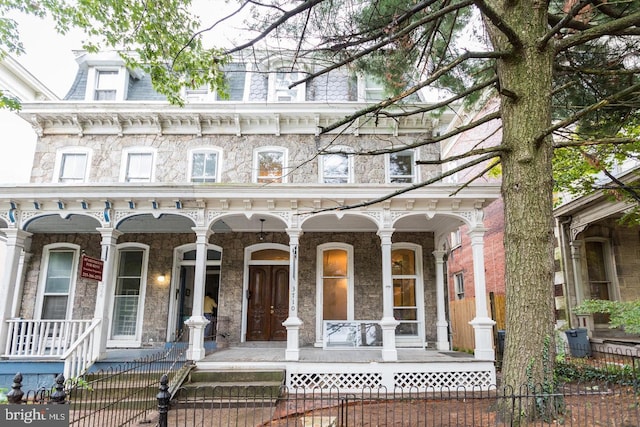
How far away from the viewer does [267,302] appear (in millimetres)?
11680

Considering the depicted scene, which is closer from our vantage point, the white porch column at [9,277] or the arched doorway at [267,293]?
the white porch column at [9,277]

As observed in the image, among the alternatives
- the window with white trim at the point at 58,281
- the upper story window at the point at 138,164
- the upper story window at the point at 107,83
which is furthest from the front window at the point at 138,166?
the window with white trim at the point at 58,281

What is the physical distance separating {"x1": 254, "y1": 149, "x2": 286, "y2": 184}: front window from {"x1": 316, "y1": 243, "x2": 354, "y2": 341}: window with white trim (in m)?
2.45

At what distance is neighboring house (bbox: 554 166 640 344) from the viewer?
11.2 meters

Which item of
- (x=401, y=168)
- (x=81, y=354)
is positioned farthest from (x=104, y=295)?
(x=401, y=168)

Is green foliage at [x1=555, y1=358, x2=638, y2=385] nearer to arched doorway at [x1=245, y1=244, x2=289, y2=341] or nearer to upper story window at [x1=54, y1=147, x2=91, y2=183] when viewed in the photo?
arched doorway at [x1=245, y1=244, x2=289, y2=341]

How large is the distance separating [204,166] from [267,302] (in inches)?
168

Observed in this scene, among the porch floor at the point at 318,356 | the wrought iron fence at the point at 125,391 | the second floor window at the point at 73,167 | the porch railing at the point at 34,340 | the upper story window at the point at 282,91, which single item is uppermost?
the upper story window at the point at 282,91

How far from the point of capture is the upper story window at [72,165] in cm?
1214

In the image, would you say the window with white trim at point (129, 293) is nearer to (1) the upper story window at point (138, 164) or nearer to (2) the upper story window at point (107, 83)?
(1) the upper story window at point (138, 164)

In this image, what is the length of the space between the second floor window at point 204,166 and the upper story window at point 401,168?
16.4 ft

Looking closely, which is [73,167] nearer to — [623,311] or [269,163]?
[269,163]

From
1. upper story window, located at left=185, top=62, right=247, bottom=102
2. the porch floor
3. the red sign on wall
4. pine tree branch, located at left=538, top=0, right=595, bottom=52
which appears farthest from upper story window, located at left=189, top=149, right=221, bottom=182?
pine tree branch, located at left=538, top=0, right=595, bottom=52

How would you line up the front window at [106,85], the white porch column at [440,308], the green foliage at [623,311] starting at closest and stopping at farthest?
1. the green foliage at [623,311]
2. the white porch column at [440,308]
3. the front window at [106,85]
